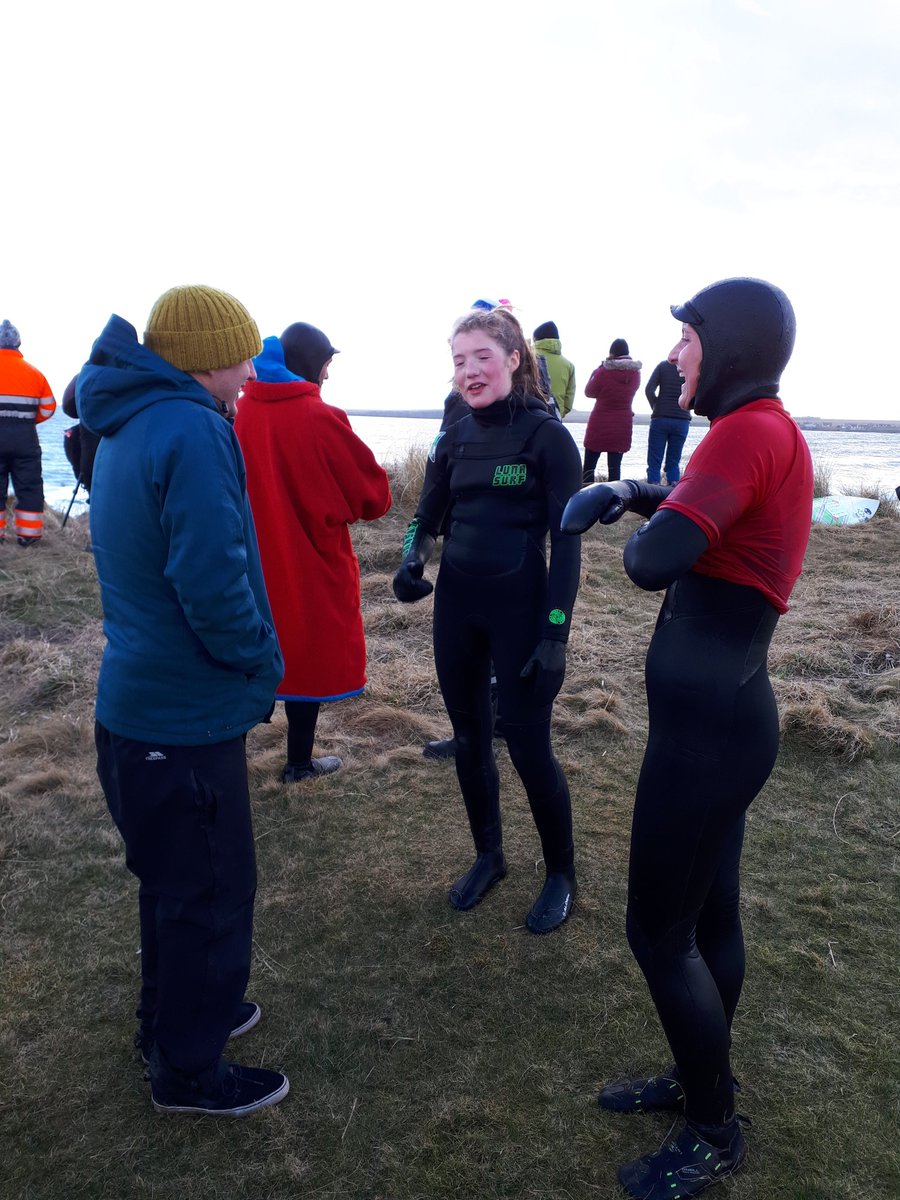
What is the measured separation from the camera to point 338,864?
330 centimetres

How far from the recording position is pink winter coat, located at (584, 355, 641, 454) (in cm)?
937

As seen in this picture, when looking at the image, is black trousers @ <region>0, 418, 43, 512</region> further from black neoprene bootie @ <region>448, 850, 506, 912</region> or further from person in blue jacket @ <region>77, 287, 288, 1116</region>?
person in blue jacket @ <region>77, 287, 288, 1116</region>

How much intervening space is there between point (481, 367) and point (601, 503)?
1.03m

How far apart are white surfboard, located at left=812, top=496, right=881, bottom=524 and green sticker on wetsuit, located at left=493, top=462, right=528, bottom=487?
907cm

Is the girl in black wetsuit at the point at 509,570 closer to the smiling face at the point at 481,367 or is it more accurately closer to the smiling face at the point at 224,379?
the smiling face at the point at 481,367

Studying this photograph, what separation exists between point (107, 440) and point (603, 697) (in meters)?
3.67

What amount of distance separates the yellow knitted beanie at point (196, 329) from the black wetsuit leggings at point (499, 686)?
1.15m

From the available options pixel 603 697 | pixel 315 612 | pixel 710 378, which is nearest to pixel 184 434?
pixel 710 378

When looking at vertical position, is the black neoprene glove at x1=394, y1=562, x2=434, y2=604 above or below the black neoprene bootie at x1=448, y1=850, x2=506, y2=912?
above

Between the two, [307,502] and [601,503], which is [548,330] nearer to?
[307,502]

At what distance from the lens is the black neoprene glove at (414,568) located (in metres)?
2.97

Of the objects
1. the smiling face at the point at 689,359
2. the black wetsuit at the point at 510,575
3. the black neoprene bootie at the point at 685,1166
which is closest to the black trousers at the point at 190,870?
the black wetsuit at the point at 510,575

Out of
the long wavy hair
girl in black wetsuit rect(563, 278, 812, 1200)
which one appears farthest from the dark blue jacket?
girl in black wetsuit rect(563, 278, 812, 1200)

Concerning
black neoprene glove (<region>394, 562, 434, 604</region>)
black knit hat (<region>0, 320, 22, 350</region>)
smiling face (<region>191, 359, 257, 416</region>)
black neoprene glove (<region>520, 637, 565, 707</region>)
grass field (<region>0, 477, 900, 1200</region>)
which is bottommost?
grass field (<region>0, 477, 900, 1200</region>)
